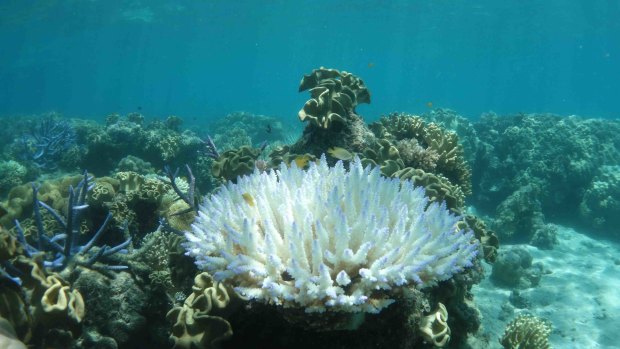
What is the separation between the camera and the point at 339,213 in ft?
8.62

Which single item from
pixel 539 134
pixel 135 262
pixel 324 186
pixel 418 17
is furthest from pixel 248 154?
pixel 418 17

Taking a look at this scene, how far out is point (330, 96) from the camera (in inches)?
282

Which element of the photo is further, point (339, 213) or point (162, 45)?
point (162, 45)

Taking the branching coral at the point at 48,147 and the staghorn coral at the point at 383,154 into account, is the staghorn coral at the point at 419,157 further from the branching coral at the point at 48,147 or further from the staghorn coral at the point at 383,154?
the branching coral at the point at 48,147

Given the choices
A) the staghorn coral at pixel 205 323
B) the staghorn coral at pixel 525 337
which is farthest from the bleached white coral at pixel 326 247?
the staghorn coral at pixel 525 337

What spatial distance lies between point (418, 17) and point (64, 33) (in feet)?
178

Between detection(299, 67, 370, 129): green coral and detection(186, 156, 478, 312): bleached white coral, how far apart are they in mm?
3780

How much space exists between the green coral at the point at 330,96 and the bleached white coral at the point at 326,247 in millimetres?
3780

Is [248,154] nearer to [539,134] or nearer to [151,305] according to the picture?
[151,305]

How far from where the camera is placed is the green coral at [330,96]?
694 centimetres

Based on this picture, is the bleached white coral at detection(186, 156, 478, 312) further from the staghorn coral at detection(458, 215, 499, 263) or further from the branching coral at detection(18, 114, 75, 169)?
the branching coral at detection(18, 114, 75, 169)

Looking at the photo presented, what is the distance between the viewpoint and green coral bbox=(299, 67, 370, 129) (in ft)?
22.8

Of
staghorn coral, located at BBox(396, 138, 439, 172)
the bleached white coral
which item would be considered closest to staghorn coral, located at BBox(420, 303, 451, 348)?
the bleached white coral

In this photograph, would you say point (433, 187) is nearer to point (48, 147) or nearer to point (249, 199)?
point (249, 199)
